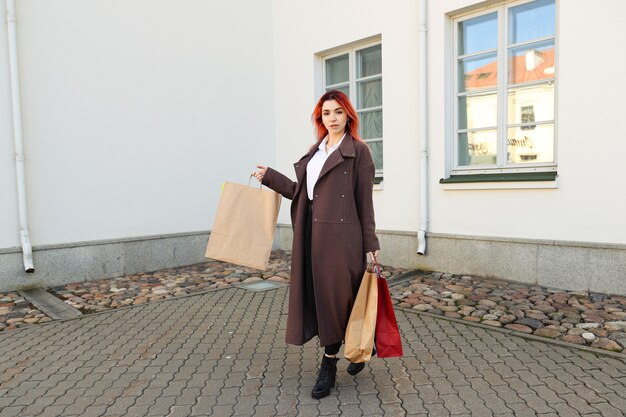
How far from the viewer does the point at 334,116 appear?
310 centimetres

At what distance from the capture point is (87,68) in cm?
666

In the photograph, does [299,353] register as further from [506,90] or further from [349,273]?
[506,90]

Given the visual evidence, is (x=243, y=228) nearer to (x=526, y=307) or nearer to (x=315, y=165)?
(x=315, y=165)

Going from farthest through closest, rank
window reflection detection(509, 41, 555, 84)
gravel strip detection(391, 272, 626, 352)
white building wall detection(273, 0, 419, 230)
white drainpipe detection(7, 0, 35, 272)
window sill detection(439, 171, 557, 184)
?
white building wall detection(273, 0, 419, 230), white drainpipe detection(7, 0, 35, 272), window reflection detection(509, 41, 555, 84), window sill detection(439, 171, 557, 184), gravel strip detection(391, 272, 626, 352)

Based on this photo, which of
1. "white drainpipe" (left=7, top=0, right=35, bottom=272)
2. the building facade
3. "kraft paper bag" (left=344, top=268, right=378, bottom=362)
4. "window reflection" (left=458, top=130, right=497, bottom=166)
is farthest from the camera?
"window reflection" (left=458, top=130, right=497, bottom=166)

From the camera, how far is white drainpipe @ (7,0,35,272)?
19.6 ft

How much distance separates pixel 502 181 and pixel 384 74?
2387mm

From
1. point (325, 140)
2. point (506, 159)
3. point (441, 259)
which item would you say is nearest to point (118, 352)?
point (325, 140)

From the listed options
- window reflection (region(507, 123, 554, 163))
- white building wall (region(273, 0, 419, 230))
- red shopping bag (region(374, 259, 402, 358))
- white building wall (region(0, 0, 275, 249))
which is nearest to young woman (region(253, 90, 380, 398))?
red shopping bag (region(374, 259, 402, 358))

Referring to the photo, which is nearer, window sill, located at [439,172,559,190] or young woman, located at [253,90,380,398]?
young woman, located at [253,90,380,398]

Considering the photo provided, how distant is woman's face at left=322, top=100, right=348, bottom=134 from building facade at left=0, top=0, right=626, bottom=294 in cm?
340

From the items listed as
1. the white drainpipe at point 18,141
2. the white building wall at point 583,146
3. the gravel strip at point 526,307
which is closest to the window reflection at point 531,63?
the white building wall at point 583,146

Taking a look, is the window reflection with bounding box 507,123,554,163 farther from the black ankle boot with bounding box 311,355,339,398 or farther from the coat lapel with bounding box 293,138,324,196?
the black ankle boot with bounding box 311,355,339,398

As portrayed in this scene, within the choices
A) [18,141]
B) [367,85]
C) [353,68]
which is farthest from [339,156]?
[353,68]
